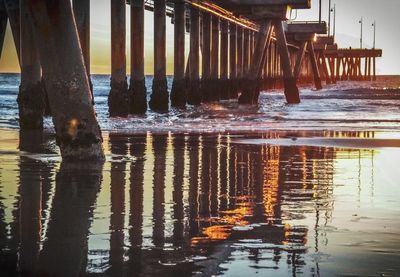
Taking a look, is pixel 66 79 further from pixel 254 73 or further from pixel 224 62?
pixel 224 62

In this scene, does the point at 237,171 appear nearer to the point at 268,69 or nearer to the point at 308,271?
the point at 308,271

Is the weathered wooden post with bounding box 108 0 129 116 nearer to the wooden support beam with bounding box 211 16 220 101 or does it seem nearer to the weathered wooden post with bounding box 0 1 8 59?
the weathered wooden post with bounding box 0 1 8 59

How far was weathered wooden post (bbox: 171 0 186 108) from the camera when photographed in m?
33.7

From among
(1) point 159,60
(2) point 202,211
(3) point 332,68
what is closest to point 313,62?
(1) point 159,60

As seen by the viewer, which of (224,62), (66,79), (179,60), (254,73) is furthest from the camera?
(224,62)

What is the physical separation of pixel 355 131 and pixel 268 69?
2150 inches

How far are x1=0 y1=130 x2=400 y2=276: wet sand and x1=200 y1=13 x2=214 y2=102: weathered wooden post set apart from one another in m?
29.3

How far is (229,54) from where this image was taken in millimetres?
51531

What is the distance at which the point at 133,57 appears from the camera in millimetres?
26125

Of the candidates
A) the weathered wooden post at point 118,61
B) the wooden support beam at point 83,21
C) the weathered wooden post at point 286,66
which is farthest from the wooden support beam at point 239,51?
the wooden support beam at point 83,21

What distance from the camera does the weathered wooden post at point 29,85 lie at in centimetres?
1675

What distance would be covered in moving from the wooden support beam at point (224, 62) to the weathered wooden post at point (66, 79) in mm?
35877

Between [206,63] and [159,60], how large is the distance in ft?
37.0

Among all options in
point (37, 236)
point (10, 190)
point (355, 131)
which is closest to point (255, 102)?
point (355, 131)
